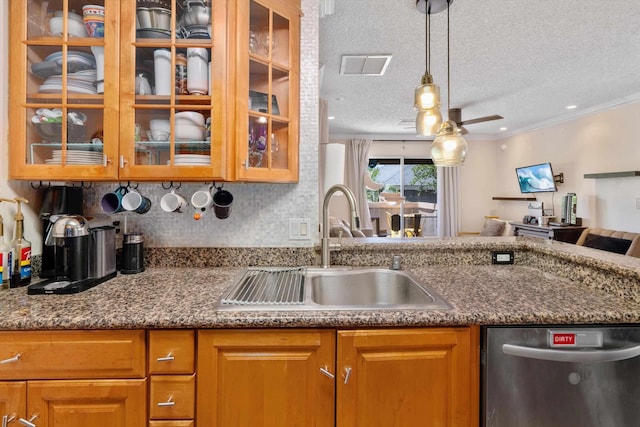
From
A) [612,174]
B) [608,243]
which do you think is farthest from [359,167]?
[608,243]

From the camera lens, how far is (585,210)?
4.55m

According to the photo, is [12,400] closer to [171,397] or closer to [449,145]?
[171,397]

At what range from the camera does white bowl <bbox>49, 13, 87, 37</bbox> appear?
1309mm

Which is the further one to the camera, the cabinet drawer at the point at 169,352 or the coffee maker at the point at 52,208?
the coffee maker at the point at 52,208

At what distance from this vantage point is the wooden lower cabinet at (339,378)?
98 centimetres

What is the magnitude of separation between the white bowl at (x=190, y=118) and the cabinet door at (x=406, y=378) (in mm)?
971

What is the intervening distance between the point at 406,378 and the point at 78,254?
4.10 feet

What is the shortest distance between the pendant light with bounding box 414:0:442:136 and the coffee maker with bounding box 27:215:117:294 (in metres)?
1.78

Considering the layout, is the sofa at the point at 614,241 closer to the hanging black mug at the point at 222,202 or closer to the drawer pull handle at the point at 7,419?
the hanging black mug at the point at 222,202

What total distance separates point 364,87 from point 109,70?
2.79m

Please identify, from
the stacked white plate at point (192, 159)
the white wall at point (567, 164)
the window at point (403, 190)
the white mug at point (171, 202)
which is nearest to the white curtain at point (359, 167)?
the white wall at point (567, 164)

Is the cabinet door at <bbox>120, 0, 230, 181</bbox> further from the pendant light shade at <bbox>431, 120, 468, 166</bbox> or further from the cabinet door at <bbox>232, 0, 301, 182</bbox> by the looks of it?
the pendant light shade at <bbox>431, 120, 468, 166</bbox>

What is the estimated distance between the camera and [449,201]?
655 centimetres

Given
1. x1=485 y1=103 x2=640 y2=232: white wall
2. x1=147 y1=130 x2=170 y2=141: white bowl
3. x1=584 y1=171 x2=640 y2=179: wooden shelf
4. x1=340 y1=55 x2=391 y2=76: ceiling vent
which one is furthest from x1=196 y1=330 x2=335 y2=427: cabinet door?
x1=485 y1=103 x2=640 y2=232: white wall
